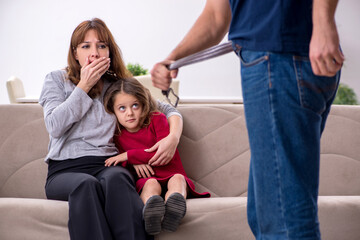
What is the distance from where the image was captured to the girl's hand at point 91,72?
6.15ft

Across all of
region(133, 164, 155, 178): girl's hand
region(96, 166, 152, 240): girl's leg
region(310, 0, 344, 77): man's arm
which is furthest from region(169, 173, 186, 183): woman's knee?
region(310, 0, 344, 77): man's arm

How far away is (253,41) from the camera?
0.71 meters

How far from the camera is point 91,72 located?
6.17 feet

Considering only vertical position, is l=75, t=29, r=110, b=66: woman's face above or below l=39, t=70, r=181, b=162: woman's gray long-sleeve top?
above

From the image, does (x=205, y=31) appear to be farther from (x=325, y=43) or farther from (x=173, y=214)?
(x=173, y=214)

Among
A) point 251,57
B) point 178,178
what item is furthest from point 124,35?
point 251,57

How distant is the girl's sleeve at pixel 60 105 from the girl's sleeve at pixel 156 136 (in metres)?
0.31

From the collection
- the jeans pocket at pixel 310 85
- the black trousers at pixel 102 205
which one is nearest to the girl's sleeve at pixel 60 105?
the black trousers at pixel 102 205

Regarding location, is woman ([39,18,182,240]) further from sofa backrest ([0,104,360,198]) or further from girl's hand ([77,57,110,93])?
sofa backrest ([0,104,360,198])

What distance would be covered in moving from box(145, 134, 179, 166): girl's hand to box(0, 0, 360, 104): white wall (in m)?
5.13

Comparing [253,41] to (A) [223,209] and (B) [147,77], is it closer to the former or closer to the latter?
(A) [223,209]

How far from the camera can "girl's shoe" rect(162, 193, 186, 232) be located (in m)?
1.52

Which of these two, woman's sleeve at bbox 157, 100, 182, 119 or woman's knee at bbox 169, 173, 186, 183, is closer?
woman's knee at bbox 169, 173, 186, 183

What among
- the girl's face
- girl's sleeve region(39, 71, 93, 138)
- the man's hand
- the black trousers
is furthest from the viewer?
the girl's face
